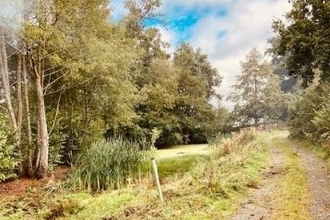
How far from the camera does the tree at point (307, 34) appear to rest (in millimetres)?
15203

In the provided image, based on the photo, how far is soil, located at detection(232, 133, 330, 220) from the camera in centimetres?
653

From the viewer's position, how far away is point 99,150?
10984mm

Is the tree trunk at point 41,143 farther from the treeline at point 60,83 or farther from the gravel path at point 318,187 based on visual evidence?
the gravel path at point 318,187

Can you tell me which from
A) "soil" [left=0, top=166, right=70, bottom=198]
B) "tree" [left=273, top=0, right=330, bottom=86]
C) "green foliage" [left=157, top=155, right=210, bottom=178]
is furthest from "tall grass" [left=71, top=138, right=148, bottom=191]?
"tree" [left=273, top=0, right=330, bottom=86]

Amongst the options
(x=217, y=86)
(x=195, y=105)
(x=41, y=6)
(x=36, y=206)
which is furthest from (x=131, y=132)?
(x=36, y=206)

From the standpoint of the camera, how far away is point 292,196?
25.5 ft

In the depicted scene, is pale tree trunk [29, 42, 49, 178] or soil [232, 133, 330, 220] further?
pale tree trunk [29, 42, 49, 178]

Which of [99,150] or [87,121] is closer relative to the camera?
[99,150]

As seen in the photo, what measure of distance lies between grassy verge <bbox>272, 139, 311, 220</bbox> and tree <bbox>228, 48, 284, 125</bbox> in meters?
29.8

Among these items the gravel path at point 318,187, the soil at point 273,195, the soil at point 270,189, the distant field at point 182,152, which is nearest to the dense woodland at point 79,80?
the soil at point 270,189

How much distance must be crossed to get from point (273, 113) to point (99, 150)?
33604mm

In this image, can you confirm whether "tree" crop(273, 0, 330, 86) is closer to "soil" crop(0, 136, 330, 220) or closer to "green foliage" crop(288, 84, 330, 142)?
"green foliage" crop(288, 84, 330, 142)

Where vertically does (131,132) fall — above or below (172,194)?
above

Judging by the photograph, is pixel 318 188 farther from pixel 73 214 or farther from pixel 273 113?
pixel 273 113
